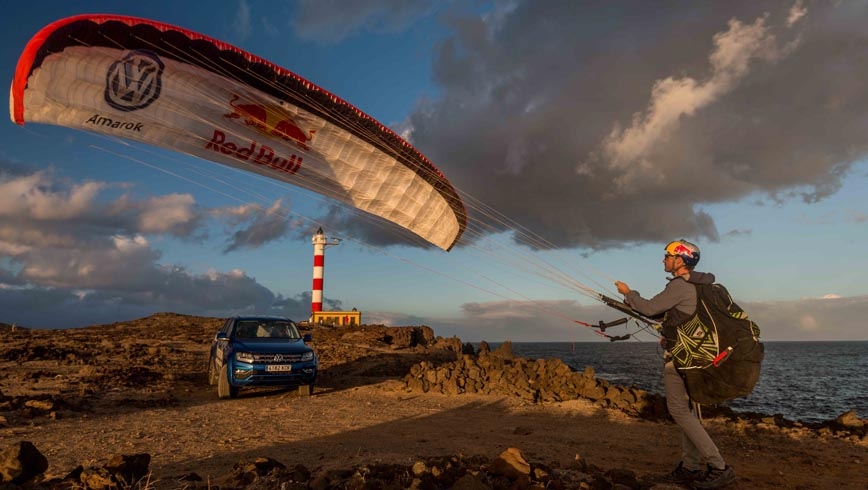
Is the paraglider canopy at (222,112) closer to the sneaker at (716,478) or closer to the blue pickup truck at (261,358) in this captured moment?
the blue pickup truck at (261,358)

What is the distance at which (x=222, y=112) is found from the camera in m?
10.8

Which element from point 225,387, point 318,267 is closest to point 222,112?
point 225,387

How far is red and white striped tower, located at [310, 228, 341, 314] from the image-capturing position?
51.9m

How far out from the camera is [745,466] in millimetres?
6523

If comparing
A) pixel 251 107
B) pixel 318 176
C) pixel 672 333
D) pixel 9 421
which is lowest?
pixel 9 421

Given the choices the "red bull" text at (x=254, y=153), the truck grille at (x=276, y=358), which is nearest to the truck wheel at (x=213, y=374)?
the truck grille at (x=276, y=358)

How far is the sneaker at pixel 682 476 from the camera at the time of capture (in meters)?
5.25

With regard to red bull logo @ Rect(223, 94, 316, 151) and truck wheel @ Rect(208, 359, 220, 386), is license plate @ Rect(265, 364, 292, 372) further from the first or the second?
red bull logo @ Rect(223, 94, 316, 151)

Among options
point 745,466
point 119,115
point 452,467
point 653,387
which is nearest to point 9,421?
point 119,115

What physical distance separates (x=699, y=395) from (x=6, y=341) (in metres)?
27.8

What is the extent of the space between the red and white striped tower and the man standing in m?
47.8

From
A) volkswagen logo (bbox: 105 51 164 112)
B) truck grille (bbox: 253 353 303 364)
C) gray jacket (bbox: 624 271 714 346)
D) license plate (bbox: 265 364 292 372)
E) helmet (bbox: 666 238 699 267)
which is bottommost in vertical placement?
license plate (bbox: 265 364 292 372)

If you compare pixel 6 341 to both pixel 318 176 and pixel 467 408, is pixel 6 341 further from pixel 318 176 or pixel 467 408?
pixel 467 408

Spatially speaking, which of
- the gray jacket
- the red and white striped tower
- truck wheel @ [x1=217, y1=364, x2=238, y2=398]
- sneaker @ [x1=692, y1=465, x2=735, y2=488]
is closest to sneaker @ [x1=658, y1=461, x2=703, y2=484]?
sneaker @ [x1=692, y1=465, x2=735, y2=488]
